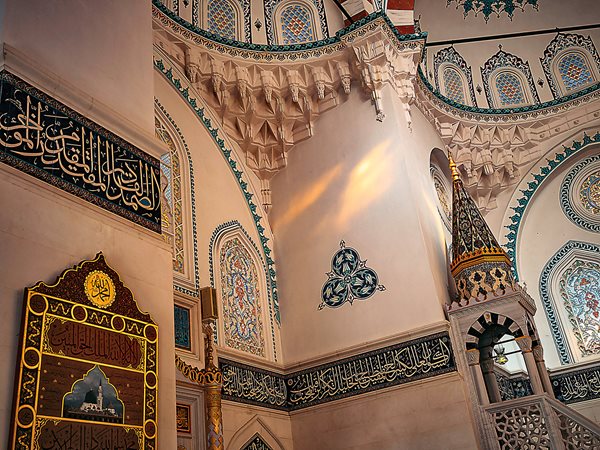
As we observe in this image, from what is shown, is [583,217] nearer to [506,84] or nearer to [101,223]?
[506,84]

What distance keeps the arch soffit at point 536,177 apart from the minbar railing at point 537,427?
118 inches

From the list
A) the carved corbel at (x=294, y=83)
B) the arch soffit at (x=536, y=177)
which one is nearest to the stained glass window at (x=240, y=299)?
the carved corbel at (x=294, y=83)

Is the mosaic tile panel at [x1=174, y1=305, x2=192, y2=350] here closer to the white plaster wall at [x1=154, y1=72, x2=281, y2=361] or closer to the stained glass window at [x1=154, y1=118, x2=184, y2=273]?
the stained glass window at [x1=154, y1=118, x2=184, y2=273]

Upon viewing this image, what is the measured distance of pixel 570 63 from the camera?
7.69m

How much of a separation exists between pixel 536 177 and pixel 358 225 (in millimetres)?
3035

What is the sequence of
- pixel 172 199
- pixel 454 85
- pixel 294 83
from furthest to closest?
pixel 454 85 → pixel 294 83 → pixel 172 199

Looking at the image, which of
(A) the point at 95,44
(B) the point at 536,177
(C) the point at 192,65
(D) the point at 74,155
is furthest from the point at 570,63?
(D) the point at 74,155

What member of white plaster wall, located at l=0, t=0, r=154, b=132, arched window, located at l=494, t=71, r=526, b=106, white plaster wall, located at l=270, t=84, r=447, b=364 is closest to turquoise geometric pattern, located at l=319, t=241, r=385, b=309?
white plaster wall, located at l=270, t=84, r=447, b=364

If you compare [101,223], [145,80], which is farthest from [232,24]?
[101,223]

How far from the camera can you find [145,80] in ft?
11.1

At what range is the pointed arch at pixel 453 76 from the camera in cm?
770

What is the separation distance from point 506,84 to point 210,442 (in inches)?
237

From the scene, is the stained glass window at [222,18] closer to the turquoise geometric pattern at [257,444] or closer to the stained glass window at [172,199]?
the stained glass window at [172,199]

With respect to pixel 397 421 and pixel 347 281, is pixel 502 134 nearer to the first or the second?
pixel 347 281
